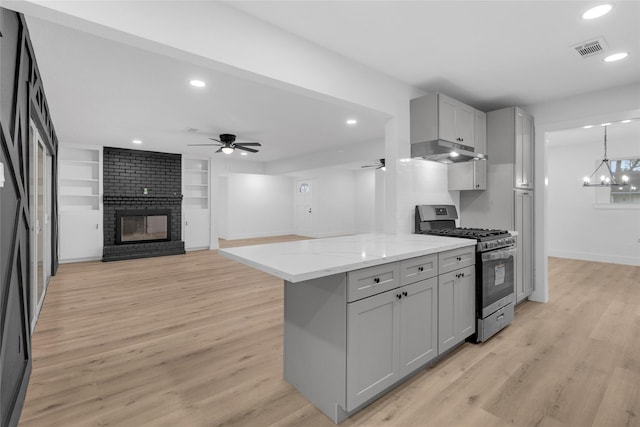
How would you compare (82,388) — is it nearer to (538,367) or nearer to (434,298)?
(434,298)

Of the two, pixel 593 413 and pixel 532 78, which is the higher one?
pixel 532 78

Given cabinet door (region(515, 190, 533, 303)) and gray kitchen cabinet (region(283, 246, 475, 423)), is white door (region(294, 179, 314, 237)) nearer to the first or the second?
cabinet door (region(515, 190, 533, 303))

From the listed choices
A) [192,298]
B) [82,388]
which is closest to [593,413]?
[82,388]

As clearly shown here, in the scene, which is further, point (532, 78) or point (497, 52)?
point (532, 78)

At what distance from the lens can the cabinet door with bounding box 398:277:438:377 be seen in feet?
6.61

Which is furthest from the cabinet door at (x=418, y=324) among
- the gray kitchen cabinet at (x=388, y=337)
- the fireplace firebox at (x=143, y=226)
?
the fireplace firebox at (x=143, y=226)

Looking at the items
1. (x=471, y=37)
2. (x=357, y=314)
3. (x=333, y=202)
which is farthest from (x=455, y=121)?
(x=333, y=202)

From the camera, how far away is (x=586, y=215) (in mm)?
6469

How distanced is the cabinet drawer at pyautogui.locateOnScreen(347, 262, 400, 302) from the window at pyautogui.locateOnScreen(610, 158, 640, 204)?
272 inches

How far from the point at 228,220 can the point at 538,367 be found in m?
9.47

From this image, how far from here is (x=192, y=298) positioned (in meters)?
4.00

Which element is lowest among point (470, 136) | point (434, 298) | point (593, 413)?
point (593, 413)

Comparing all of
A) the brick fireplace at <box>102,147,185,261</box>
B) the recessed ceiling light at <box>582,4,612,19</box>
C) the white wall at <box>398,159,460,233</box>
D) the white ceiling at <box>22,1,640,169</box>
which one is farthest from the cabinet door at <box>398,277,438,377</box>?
the brick fireplace at <box>102,147,185,261</box>

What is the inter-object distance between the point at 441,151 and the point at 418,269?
4.75 feet
